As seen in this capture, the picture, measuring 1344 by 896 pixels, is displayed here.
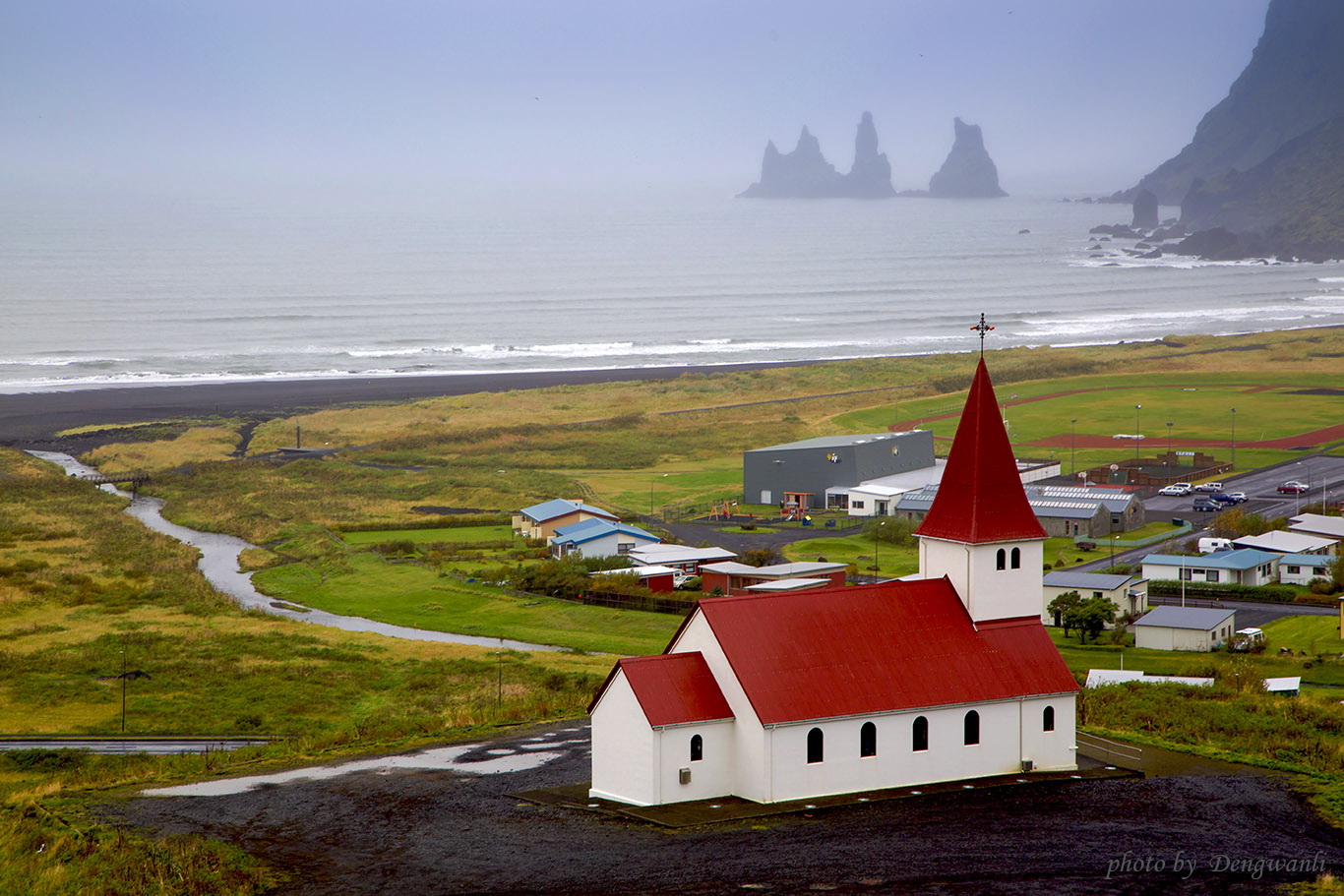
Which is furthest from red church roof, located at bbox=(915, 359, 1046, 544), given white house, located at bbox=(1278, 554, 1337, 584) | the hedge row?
white house, located at bbox=(1278, 554, 1337, 584)

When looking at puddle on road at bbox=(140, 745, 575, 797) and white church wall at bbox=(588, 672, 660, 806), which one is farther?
puddle on road at bbox=(140, 745, 575, 797)

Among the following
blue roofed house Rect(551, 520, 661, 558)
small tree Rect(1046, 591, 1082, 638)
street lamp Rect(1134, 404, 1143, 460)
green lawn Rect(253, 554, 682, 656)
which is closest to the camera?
small tree Rect(1046, 591, 1082, 638)

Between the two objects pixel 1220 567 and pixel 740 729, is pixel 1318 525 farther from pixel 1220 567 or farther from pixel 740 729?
pixel 740 729

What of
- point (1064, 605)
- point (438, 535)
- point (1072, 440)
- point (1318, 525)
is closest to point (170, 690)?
point (438, 535)

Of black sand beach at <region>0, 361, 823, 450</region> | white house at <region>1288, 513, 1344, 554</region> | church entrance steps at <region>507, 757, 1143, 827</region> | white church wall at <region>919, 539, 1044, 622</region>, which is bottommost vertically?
church entrance steps at <region>507, 757, 1143, 827</region>

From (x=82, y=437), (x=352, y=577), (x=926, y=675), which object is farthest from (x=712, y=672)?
(x=82, y=437)

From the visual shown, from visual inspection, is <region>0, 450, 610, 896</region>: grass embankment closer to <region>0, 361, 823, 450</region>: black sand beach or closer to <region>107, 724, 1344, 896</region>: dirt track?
<region>107, 724, 1344, 896</region>: dirt track

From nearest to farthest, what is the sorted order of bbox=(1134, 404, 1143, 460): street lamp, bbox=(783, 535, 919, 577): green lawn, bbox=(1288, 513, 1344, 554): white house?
bbox=(783, 535, 919, 577): green lawn
bbox=(1288, 513, 1344, 554): white house
bbox=(1134, 404, 1143, 460): street lamp

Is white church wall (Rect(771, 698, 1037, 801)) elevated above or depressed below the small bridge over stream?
below
